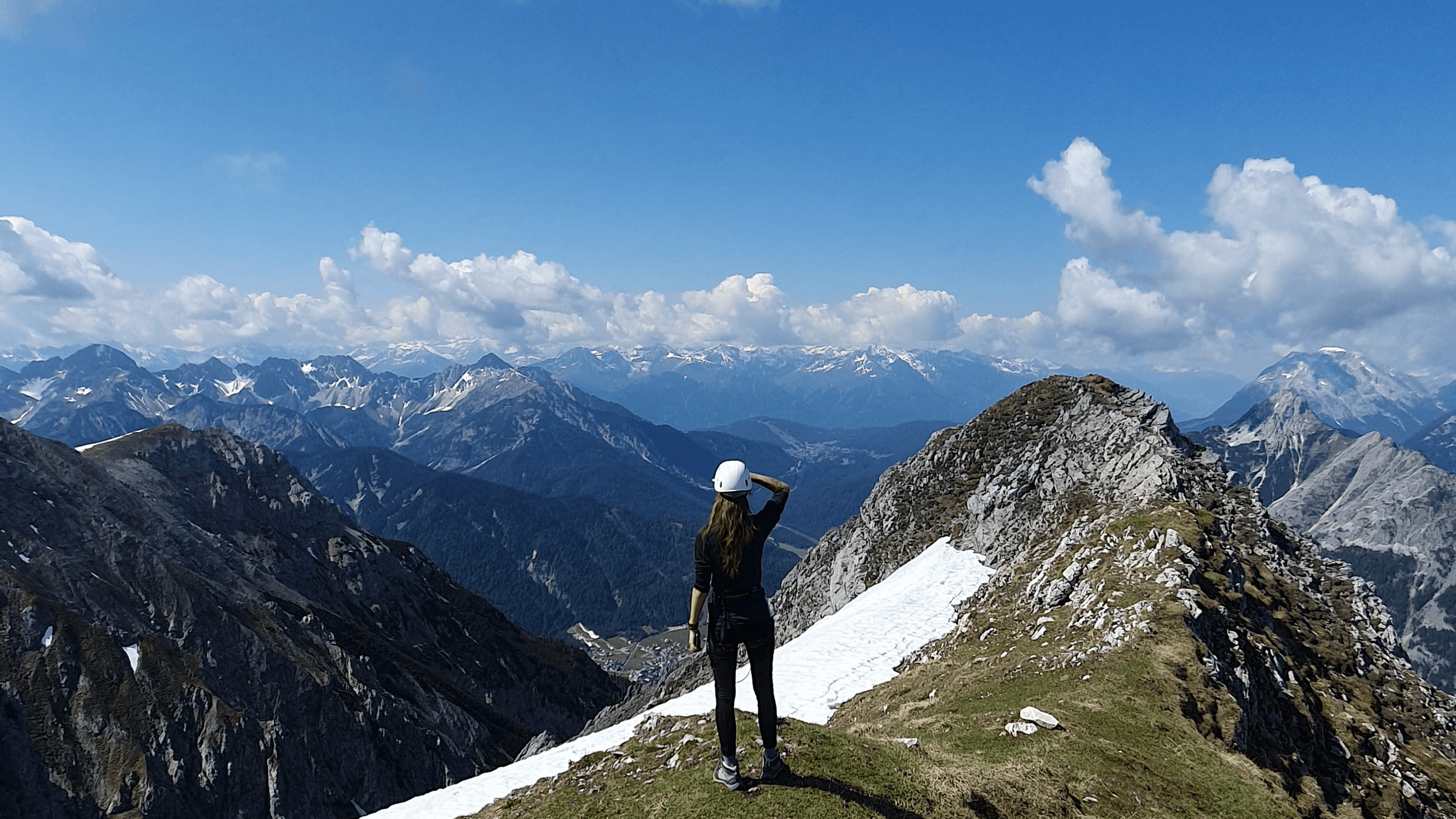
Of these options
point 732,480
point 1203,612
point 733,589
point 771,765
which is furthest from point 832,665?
point 732,480

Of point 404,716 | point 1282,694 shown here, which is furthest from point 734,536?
point 404,716

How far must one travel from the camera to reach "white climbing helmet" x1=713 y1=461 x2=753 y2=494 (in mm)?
10266

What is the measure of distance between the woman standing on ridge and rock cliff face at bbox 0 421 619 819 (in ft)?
390

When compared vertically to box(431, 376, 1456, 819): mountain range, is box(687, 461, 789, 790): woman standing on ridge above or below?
above

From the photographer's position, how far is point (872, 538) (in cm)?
6525

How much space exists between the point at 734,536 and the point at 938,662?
23.2 meters

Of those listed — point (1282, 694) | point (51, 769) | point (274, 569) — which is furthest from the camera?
point (274, 569)

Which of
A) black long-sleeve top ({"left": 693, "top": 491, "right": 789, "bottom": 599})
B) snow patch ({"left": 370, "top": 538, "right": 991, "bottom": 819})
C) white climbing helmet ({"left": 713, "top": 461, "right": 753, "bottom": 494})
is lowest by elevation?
snow patch ({"left": 370, "top": 538, "right": 991, "bottom": 819})

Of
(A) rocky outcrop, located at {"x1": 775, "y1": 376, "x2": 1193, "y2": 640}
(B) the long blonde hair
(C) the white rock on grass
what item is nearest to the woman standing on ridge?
(B) the long blonde hair

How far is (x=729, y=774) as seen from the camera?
12.0m

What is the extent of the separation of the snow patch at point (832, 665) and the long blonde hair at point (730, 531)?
5905mm

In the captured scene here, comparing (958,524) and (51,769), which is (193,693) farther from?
(958,524)

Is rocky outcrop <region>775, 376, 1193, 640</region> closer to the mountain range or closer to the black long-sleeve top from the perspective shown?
the mountain range

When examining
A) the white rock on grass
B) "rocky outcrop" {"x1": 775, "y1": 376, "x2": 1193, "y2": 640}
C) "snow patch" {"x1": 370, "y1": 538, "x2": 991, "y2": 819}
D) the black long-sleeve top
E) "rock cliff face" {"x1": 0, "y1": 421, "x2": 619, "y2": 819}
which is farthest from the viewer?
"rock cliff face" {"x1": 0, "y1": 421, "x2": 619, "y2": 819}
